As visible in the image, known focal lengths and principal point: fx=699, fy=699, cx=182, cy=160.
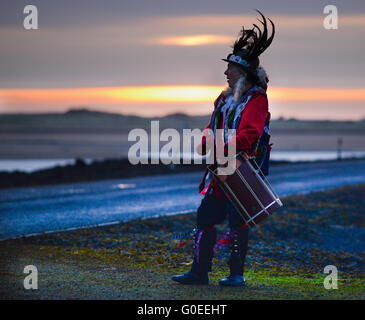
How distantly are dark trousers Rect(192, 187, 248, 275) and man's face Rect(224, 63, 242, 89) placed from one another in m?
1.05

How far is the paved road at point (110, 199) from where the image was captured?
12070 millimetres

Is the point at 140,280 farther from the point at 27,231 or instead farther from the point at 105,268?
the point at 27,231

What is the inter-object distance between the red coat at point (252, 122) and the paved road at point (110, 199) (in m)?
5.16

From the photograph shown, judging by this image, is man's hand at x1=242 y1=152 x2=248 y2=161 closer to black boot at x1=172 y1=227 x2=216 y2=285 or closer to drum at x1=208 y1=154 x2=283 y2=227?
drum at x1=208 y1=154 x2=283 y2=227

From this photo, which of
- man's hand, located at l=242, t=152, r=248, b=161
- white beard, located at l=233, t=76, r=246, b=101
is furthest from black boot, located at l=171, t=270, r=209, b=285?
white beard, located at l=233, t=76, r=246, b=101

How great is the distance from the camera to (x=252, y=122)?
6.46 meters

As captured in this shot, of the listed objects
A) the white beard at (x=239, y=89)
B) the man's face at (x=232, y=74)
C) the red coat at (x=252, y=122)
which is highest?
the man's face at (x=232, y=74)

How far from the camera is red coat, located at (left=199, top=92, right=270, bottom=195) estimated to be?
21.1 feet

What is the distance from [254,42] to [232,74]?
382 millimetres

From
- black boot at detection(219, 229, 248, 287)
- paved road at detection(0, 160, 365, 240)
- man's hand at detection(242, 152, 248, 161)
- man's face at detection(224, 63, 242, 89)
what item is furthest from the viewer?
paved road at detection(0, 160, 365, 240)

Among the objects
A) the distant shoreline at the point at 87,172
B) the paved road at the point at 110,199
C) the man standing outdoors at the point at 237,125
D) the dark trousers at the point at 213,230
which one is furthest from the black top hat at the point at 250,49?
the distant shoreline at the point at 87,172

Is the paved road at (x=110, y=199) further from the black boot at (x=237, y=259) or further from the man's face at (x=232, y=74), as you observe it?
the man's face at (x=232, y=74)
